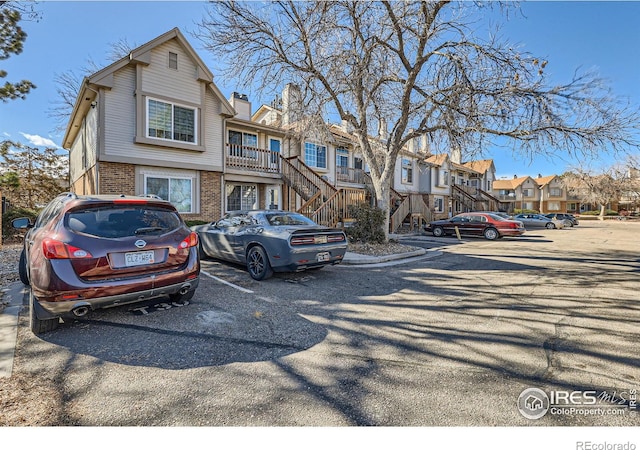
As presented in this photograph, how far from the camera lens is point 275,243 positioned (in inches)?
255

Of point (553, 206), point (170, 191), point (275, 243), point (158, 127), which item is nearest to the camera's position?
point (275, 243)

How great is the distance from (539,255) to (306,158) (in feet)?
44.6

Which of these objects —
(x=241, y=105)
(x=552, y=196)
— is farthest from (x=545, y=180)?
(x=241, y=105)

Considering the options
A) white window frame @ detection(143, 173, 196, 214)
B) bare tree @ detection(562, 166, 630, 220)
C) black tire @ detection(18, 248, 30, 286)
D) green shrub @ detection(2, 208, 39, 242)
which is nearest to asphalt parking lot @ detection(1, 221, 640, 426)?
black tire @ detection(18, 248, 30, 286)

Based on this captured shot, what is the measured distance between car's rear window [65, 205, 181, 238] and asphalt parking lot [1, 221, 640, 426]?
1.27 m

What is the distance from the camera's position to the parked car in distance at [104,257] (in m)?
3.55

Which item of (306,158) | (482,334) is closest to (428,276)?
(482,334)

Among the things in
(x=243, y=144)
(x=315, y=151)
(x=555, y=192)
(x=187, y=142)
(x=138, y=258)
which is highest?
(x=555, y=192)

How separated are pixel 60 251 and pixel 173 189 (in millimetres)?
10796

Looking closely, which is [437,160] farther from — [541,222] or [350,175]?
[350,175]

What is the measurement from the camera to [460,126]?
Result: 1076 cm

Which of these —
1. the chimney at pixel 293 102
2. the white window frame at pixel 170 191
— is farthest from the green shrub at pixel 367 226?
the white window frame at pixel 170 191

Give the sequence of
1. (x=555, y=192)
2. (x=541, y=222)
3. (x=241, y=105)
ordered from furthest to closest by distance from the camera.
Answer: (x=555, y=192)
(x=541, y=222)
(x=241, y=105)

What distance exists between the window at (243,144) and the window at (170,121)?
2.20 m
